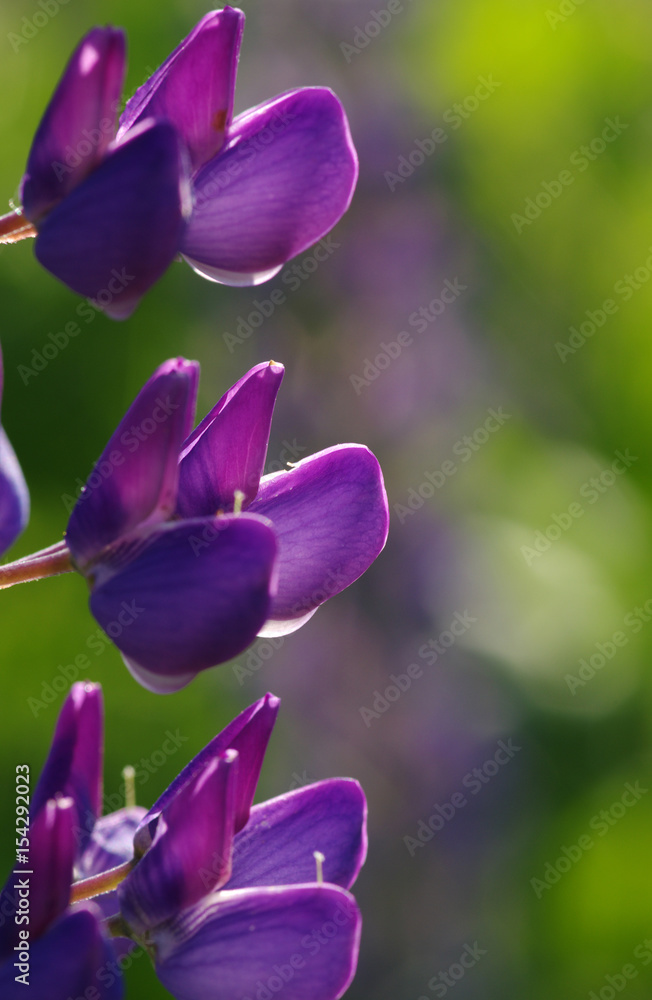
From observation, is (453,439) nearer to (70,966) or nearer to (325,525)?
(325,525)

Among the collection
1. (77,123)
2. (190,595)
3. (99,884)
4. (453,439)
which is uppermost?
(77,123)

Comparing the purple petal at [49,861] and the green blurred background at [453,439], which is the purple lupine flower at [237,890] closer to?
the purple petal at [49,861]

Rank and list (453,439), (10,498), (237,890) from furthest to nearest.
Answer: (453,439) → (237,890) → (10,498)

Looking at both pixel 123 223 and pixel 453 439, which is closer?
pixel 123 223

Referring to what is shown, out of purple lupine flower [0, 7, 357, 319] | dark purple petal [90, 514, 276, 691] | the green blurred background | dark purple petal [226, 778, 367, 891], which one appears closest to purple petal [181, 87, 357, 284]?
purple lupine flower [0, 7, 357, 319]

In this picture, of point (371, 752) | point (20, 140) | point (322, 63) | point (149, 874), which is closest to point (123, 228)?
point (149, 874)

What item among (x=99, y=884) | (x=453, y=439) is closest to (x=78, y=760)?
(x=99, y=884)

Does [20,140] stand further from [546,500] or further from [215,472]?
[215,472]

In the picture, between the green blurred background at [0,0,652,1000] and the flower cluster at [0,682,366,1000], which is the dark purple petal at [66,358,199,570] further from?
the green blurred background at [0,0,652,1000]
